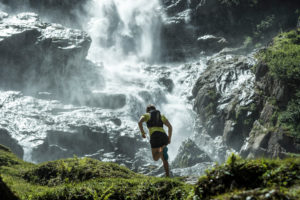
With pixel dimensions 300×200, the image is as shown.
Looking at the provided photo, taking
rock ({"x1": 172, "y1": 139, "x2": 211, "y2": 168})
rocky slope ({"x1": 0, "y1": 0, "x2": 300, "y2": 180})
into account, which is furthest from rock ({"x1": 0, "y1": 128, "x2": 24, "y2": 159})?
rock ({"x1": 172, "y1": 139, "x2": 211, "y2": 168})

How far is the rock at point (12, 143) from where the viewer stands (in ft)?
189

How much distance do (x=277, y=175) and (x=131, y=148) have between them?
201ft

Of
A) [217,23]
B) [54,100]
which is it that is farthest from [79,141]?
[217,23]

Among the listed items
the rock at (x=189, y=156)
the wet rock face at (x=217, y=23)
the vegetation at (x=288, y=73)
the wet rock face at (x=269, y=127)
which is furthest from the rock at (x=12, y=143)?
the wet rock face at (x=217, y=23)

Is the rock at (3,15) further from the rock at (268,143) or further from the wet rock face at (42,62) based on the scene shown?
the rock at (268,143)

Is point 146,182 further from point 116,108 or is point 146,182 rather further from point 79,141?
point 116,108

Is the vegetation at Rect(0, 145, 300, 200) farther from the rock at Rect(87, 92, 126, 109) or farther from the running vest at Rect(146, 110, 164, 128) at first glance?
the rock at Rect(87, 92, 126, 109)

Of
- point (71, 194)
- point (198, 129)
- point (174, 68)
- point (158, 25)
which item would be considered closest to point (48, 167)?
point (71, 194)

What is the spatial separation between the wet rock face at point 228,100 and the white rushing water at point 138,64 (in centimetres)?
703

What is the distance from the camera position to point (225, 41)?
275 ft

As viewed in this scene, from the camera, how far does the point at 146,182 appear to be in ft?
21.0

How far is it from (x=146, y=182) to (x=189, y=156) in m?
45.4

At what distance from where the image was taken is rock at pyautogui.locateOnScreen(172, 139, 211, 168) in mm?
49531

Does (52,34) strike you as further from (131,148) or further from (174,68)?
(131,148)
